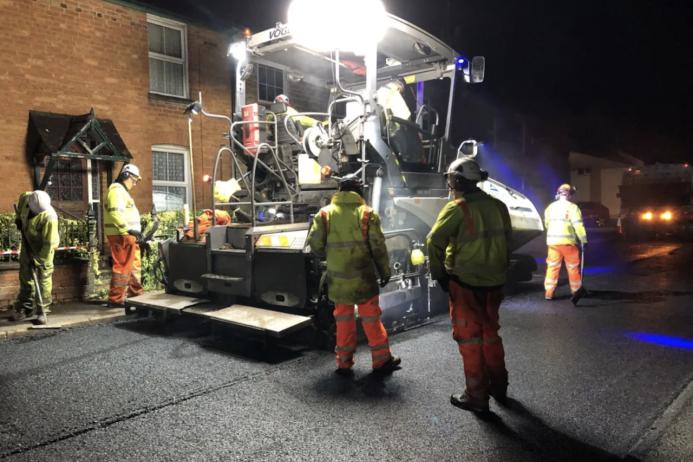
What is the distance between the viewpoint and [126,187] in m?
8.21

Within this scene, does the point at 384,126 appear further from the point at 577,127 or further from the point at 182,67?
the point at 577,127

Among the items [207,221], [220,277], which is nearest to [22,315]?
[207,221]

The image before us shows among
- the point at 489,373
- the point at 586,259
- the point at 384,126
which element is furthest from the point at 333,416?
the point at 586,259

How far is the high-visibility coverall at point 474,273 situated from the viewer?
13.3 ft

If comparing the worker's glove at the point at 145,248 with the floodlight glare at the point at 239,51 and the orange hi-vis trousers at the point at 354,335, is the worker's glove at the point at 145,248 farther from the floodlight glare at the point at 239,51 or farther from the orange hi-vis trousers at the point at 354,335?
the orange hi-vis trousers at the point at 354,335

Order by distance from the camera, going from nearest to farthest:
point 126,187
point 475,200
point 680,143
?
point 475,200 < point 126,187 < point 680,143

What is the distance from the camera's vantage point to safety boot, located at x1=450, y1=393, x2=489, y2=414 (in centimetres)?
393

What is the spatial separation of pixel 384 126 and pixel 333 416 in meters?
4.00

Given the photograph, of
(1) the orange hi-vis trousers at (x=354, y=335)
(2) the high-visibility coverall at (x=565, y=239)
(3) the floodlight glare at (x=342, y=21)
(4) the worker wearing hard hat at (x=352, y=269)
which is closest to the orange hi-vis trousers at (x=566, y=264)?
(2) the high-visibility coverall at (x=565, y=239)

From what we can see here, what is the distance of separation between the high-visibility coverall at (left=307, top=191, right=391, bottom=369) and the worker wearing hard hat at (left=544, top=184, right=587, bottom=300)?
4208 mm

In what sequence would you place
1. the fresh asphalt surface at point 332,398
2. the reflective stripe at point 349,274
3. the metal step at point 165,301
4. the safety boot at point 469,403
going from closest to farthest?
the fresh asphalt surface at point 332,398, the safety boot at point 469,403, the reflective stripe at point 349,274, the metal step at point 165,301

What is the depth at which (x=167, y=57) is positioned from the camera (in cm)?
1138

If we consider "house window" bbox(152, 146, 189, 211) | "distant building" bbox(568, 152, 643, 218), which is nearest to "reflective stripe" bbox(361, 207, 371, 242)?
"house window" bbox(152, 146, 189, 211)

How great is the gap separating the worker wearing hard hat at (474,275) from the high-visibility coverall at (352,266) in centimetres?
85
